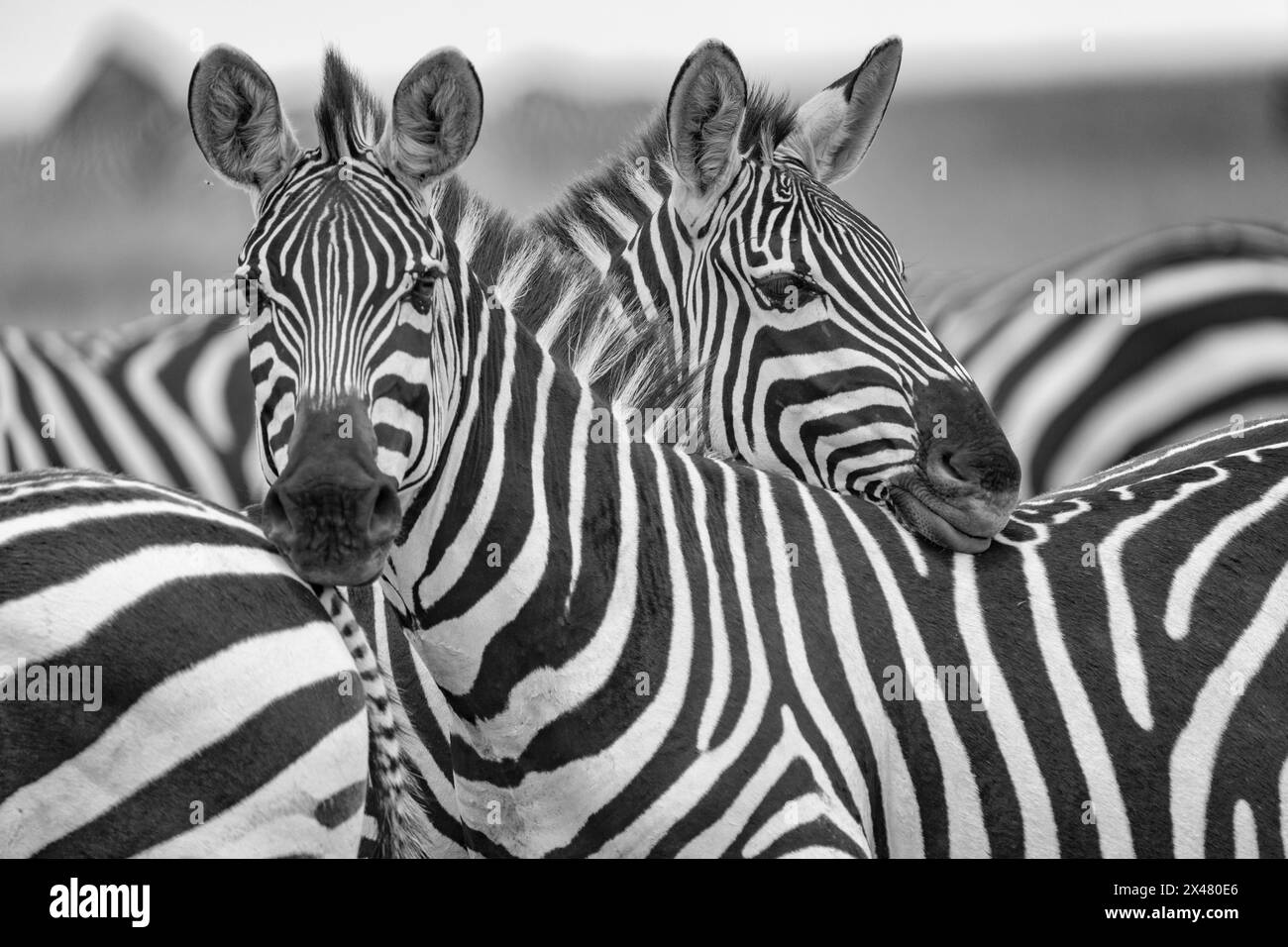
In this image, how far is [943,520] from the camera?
3793mm

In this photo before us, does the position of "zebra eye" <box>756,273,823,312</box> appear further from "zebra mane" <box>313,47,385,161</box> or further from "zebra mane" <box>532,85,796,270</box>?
"zebra mane" <box>313,47,385,161</box>

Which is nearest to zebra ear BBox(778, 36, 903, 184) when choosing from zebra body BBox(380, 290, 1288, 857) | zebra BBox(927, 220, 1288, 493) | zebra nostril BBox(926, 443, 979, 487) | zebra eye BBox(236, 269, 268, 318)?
zebra nostril BBox(926, 443, 979, 487)

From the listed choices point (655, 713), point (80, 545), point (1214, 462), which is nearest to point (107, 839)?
point (80, 545)

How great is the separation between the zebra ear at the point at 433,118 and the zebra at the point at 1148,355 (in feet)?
14.9

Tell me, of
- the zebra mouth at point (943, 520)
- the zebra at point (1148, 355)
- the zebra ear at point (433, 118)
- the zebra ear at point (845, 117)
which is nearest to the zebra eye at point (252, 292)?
the zebra ear at point (433, 118)

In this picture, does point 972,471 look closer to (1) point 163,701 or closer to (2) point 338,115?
(2) point 338,115

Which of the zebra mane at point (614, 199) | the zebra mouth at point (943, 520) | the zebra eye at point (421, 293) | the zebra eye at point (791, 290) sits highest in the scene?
the zebra mane at point (614, 199)

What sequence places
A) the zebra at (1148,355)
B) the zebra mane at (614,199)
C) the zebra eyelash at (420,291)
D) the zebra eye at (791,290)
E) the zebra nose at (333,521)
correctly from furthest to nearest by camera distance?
the zebra at (1148,355) < the zebra mane at (614,199) < the zebra eye at (791,290) < the zebra eyelash at (420,291) < the zebra nose at (333,521)

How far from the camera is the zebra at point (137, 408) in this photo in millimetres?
7074

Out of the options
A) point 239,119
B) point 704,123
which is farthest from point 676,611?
point 704,123

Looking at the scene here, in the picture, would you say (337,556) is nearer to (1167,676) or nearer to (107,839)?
(107,839)

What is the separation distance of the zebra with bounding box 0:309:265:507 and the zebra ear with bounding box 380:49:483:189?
379 cm

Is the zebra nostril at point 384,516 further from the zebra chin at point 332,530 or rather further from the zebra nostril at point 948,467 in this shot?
the zebra nostril at point 948,467

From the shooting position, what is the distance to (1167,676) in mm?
3619
